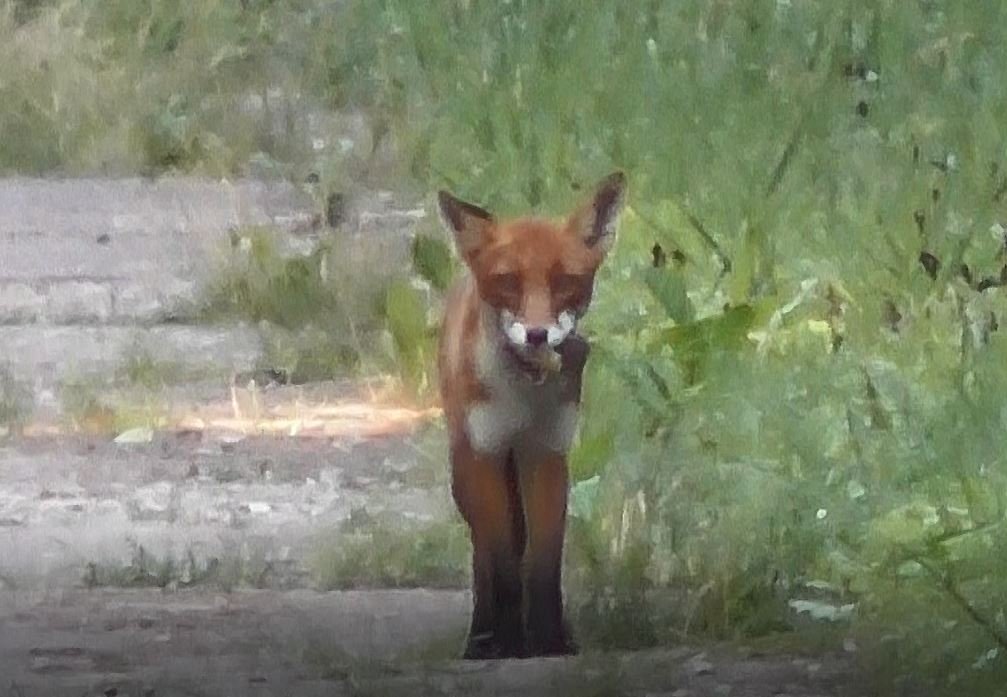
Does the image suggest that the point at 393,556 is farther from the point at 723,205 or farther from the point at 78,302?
the point at 78,302

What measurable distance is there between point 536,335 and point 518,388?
0.03 metres

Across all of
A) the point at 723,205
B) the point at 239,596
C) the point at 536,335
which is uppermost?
the point at 723,205

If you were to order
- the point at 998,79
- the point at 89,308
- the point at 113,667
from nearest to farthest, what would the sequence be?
the point at 113,667
the point at 998,79
the point at 89,308

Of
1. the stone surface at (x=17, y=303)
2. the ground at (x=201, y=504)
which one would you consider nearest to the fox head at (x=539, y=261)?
the ground at (x=201, y=504)

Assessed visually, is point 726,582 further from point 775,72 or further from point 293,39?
point 293,39

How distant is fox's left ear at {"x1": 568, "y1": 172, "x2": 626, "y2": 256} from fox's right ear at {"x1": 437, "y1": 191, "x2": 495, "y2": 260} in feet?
0.14

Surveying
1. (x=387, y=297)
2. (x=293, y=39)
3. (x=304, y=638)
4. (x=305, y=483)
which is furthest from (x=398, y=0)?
(x=304, y=638)

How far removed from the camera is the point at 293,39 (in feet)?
4.70

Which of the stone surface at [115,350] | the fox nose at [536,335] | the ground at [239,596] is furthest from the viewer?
the stone surface at [115,350]

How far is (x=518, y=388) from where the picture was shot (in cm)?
111

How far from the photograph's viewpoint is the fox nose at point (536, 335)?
1097 millimetres

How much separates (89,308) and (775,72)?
1.66 ft

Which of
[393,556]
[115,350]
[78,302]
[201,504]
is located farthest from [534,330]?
[78,302]

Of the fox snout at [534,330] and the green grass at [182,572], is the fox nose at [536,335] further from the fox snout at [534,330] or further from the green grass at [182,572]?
the green grass at [182,572]
